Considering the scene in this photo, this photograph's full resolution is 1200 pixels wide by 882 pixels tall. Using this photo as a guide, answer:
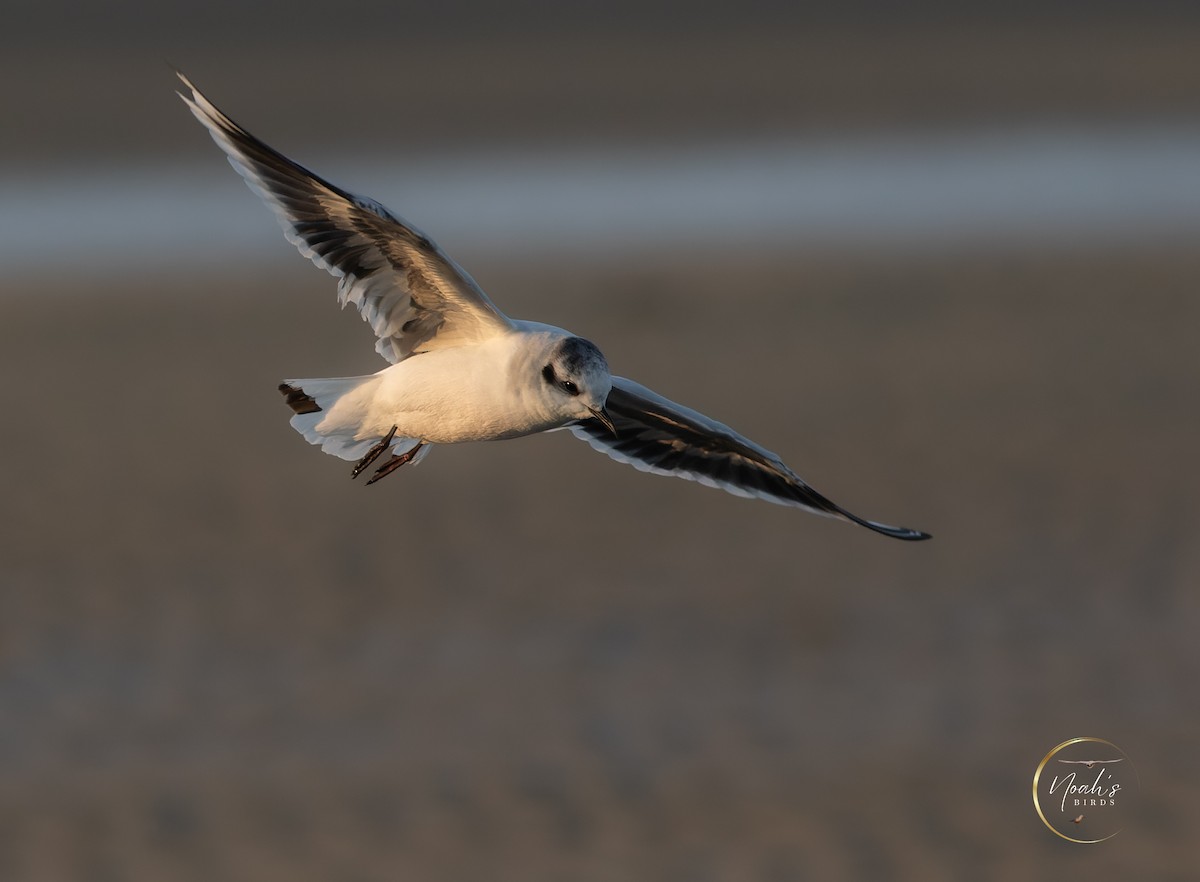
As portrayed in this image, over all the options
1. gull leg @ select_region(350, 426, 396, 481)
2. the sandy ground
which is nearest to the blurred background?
the sandy ground

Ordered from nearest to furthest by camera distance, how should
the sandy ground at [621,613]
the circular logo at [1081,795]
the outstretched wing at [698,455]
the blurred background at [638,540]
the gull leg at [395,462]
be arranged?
the gull leg at [395,462] < the outstretched wing at [698,455] < the circular logo at [1081,795] < the sandy ground at [621,613] < the blurred background at [638,540]

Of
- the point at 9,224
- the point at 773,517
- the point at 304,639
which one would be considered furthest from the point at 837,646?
the point at 9,224

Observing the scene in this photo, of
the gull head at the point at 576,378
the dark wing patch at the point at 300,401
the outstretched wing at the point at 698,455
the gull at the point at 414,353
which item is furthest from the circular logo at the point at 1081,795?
the dark wing patch at the point at 300,401

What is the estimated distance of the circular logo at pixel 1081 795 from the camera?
7418 millimetres

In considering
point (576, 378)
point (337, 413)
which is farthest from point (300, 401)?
point (576, 378)

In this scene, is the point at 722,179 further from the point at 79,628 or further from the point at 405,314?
the point at 405,314

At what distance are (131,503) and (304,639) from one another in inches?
80.5

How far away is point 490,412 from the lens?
5.54 meters

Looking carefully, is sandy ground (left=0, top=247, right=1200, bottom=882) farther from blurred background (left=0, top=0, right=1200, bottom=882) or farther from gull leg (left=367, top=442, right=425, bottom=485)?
gull leg (left=367, top=442, right=425, bottom=485)

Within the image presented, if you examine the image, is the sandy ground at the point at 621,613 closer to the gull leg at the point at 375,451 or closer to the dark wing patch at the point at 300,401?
the gull leg at the point at 375,451

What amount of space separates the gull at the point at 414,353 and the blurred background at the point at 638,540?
2371mm

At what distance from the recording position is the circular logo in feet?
24.3

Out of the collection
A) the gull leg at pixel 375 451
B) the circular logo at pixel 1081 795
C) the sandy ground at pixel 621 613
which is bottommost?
the circular logo at pixel 1081 795

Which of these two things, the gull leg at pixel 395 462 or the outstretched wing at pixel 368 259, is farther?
the gull leg at pixel 395 462
